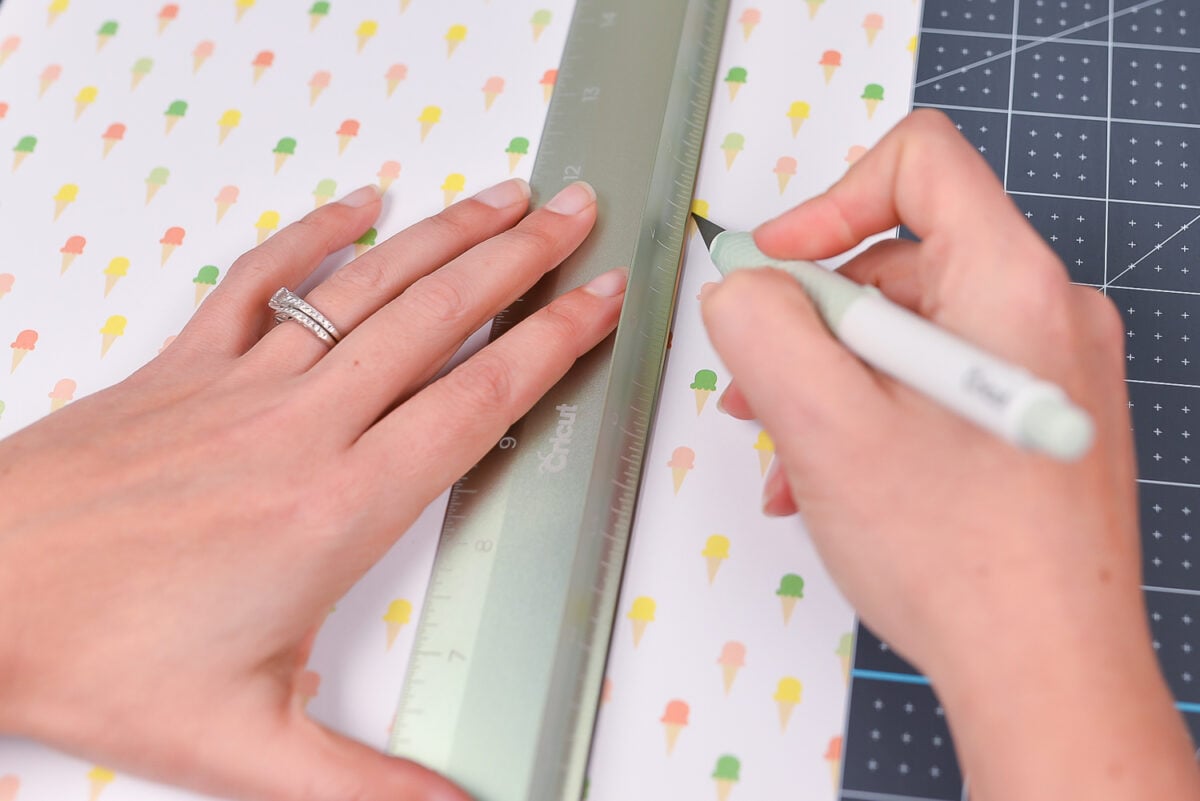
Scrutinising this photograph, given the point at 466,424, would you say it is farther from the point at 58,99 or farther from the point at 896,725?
the point at 58,99

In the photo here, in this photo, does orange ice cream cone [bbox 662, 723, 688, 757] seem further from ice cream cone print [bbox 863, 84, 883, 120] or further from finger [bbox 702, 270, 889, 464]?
ice cream cone print [bbox 863, 84, 883, 120]

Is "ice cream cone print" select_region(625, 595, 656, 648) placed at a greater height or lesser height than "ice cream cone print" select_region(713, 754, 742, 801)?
greater

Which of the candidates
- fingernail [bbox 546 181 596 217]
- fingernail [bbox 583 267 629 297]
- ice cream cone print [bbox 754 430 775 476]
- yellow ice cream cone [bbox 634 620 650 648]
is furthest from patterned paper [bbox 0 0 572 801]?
yellow ice cream cone [bbox 634 620 650 648]

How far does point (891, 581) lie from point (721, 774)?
31 cm

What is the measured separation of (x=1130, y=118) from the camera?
127cm

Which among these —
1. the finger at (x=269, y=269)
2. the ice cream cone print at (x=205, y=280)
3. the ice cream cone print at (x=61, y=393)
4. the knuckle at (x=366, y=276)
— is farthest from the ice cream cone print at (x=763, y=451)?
the ice cream cone print at (x=61, y=393)

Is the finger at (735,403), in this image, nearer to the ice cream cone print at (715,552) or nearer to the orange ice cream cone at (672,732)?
the ice cream cone print at (715,552)

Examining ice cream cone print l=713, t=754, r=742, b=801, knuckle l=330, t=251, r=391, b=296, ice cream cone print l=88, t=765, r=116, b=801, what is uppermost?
knuckle l=330, t=251, r=391, b=296

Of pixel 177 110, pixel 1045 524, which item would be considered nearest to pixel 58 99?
pixel 177 110

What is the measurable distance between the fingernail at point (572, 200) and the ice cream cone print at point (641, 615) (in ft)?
1.48

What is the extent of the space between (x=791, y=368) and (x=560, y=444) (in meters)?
0.37

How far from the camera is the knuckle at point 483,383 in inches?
39.9

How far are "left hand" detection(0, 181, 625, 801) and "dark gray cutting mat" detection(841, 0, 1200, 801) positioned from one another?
1.47ft

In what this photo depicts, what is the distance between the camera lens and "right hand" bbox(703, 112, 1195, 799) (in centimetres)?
70
